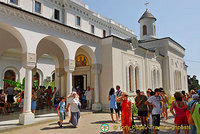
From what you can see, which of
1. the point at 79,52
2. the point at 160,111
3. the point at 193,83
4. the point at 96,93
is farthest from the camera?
the point at 193,83

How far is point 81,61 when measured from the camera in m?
13.9

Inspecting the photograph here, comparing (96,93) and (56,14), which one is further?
(56,14)

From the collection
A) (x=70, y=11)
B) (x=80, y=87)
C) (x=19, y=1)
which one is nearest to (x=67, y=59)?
(x=80, y=87)

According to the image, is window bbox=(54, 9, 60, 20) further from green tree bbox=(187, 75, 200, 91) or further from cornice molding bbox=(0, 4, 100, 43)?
green tree bbox=(187, 75, 200, 91)

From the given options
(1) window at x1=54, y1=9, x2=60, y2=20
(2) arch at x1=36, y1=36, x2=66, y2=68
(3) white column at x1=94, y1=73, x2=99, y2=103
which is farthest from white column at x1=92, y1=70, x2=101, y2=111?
(1) window at x1=54, y1=9, x2=60, y2=20

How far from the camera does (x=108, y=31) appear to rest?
2670cm

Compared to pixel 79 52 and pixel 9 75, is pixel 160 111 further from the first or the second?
pixel 9 75

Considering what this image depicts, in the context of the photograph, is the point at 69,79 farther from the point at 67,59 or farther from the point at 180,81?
the point at 180,81

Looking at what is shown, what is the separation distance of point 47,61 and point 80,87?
9665 mm

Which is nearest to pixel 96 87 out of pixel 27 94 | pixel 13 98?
→ pixel 27 94

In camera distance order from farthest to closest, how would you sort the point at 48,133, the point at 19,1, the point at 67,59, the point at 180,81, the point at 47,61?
1. the point at 180,81
2. the point at 47,61
3. the point at 19,1
4. the point at 67,59
5. the point at 48,133

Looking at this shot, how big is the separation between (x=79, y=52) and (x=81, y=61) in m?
0.83

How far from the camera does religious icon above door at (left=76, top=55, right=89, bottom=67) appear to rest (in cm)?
1364

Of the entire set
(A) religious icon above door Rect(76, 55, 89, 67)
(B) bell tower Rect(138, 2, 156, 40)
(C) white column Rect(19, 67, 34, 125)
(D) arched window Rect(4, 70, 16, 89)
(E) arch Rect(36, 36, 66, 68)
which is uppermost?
(B) bell tower Rect(138, 2, 156, 40)
